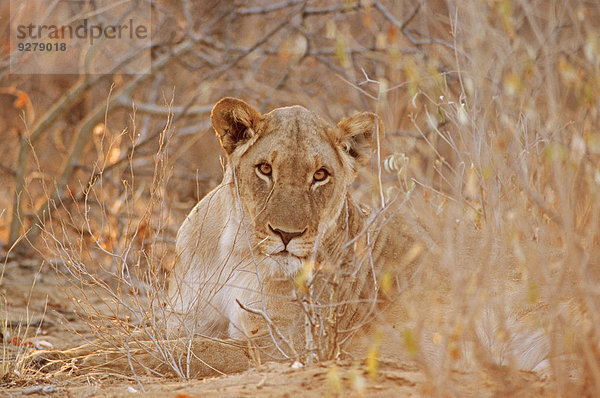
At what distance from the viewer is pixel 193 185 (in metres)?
9.35

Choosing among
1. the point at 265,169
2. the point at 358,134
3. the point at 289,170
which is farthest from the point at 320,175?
the point at 358,134

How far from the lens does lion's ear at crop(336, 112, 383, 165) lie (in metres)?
4.24

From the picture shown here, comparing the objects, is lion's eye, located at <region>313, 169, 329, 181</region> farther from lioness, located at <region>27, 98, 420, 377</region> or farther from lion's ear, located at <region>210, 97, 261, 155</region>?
lion's ear, located at <region>210, 97, 261, 155</region>

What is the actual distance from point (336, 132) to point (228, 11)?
5.16 meters

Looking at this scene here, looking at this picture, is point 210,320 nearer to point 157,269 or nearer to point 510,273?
point 157,269

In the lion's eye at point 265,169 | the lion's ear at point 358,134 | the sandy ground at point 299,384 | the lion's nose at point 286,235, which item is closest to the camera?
the sandy ground at point 299,384

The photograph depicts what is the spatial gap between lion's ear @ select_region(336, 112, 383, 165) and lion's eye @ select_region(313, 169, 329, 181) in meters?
0.27

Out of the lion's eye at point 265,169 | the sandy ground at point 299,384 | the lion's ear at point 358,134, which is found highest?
the lion's ear at point 358,134

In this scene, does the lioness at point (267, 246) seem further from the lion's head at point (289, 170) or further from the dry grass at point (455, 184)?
the dry grass at point (455, 184)

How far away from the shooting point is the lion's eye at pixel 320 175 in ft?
13.3

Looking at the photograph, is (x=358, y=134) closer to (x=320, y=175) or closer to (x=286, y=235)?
(x=320, y=175)

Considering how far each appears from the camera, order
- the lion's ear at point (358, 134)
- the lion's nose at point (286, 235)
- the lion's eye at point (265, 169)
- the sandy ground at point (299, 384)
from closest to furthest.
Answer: the sandy ground at point (299, 384), the lion's nose at point (286, 235), the lion's eye at point (265, 169), the lion's ear at point (358, 134)

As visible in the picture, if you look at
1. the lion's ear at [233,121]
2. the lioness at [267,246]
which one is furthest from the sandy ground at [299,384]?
the lion's ear at [233,121]

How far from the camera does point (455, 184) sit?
391 cm
